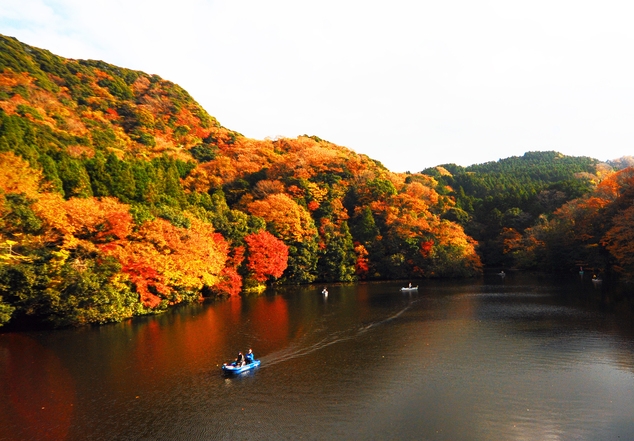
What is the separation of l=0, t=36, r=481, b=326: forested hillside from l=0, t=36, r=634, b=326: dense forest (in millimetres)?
161

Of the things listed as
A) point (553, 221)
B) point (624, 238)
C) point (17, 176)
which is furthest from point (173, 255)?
point (553, 221)

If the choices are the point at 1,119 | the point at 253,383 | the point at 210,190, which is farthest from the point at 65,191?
the point at 253,383

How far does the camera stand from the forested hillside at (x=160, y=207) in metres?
29.1

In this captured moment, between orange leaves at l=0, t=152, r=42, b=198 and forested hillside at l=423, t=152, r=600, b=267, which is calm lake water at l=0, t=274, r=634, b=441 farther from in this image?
forested hillside at l=423, t=152, r=600, b=267

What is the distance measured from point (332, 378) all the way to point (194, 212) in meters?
30.5

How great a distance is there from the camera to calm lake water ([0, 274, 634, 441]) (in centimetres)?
1455

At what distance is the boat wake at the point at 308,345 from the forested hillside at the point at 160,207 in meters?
13.5

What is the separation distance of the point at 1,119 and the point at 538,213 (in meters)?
73.3

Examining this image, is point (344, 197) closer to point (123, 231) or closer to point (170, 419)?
point (123, 231)

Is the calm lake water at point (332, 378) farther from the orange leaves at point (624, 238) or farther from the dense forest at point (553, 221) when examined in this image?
the dense forest at point (553, 221)

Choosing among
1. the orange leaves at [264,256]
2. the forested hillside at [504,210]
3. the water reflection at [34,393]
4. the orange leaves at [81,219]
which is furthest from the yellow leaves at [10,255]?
the forested hillside at [504,210]

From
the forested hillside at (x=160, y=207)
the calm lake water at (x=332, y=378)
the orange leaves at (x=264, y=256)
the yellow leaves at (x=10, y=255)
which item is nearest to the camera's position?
the calm lake water at (x=332, y=378)

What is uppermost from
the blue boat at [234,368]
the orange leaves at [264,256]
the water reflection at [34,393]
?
the orange leaves at [264,256]

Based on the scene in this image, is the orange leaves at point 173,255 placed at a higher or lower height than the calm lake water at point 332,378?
higher
